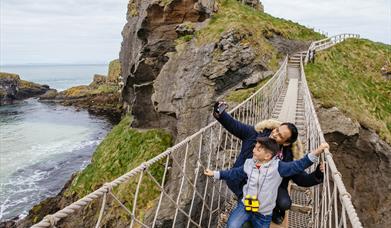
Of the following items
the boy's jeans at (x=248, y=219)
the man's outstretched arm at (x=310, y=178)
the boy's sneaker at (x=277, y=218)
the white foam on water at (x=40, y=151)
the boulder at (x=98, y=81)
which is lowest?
the white foam on water at (x=40, y=151)

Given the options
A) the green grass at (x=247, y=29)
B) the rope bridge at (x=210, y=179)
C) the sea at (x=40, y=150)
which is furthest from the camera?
the sea at (x=40, y=150)

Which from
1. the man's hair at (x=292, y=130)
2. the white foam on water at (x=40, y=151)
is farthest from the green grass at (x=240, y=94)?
the white foam on water at (x=40, y=151)

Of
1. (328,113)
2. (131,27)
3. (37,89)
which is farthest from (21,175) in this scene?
(37,89)

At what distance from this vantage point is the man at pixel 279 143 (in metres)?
4.27

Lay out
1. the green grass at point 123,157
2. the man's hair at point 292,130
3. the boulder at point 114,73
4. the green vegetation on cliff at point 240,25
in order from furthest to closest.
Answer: the boulder at point 114,73, the green grass at point 123,157, the green vegetation on cliff at point 240,25, the man's hair at point 292,130

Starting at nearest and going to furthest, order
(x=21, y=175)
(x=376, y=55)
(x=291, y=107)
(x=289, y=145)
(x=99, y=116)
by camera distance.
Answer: (x=289, y=145) → (x=291, y=107) → (x=376, y=55) → (x=21, y=175) → (x=99, y=116)

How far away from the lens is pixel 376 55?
2303 cm

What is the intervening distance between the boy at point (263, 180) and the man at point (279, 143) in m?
0.26

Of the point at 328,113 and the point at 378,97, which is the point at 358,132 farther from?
the point at 378,97

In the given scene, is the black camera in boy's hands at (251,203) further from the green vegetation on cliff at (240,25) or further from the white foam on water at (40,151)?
the white foam on water at (40,151)

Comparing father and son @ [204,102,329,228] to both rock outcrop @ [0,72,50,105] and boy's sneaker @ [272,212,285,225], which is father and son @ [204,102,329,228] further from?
rock outcrop @ [0,72,50,105]

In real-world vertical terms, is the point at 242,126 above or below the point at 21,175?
above

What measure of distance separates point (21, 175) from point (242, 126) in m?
26.4

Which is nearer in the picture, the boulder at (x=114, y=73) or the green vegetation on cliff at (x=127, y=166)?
the green vegetation on cliff at (x=127, y=166)
